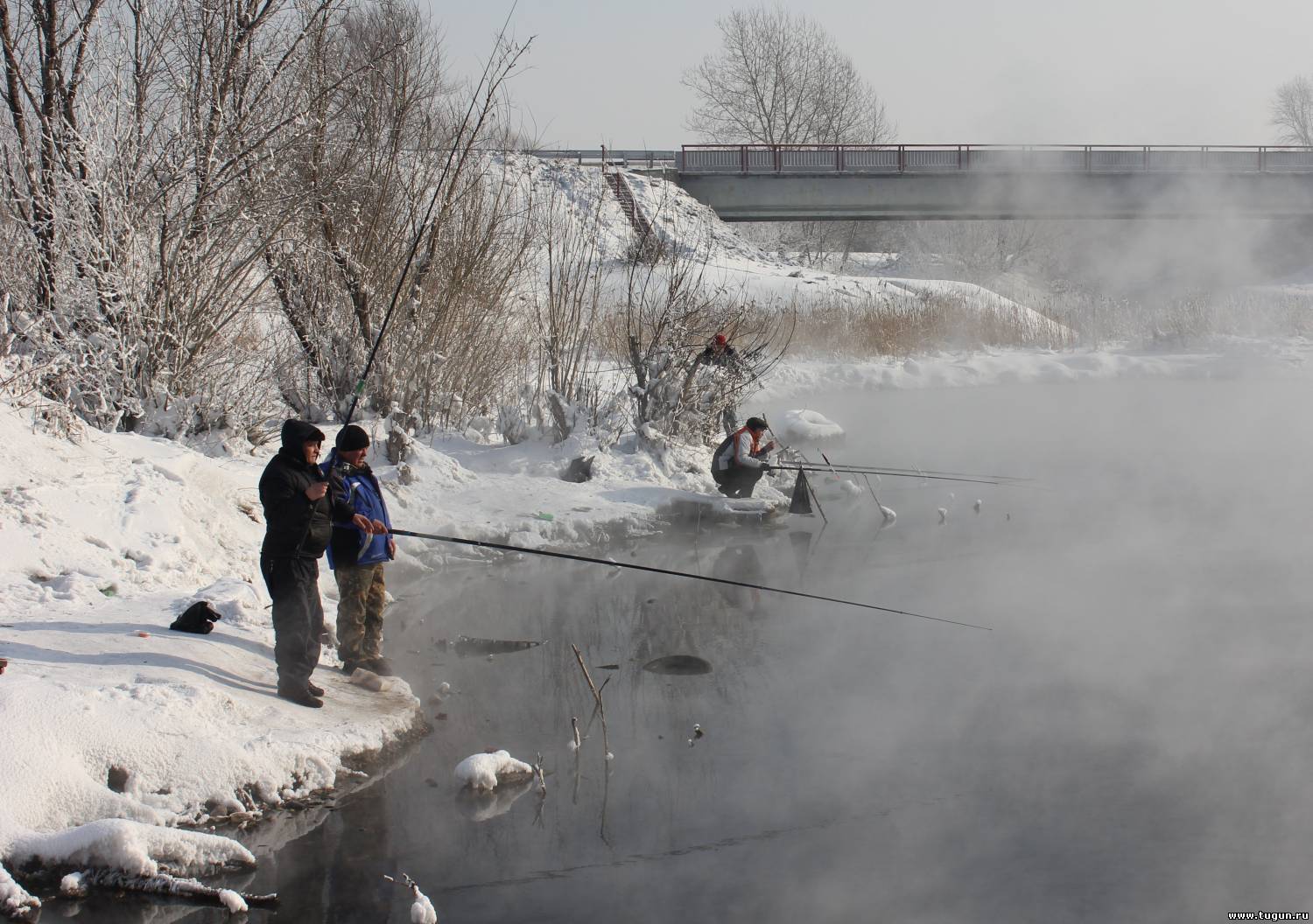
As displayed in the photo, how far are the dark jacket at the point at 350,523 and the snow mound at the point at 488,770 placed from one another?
59.3 inches

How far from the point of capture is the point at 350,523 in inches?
267

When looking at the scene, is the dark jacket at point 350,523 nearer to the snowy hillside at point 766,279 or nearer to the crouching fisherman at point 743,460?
the crouching fisherman at point 743,460

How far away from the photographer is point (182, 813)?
532 centimetres

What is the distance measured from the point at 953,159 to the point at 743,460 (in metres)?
28.6

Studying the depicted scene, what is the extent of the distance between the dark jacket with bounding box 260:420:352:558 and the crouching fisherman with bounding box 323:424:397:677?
48 centimetres

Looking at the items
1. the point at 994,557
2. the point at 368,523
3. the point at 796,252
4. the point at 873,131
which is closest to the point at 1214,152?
the point at 796,252

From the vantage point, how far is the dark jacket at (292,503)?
241 inches

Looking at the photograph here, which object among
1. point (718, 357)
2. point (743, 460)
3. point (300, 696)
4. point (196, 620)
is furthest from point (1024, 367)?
point (300, 696)

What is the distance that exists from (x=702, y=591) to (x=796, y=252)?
40.6 metres

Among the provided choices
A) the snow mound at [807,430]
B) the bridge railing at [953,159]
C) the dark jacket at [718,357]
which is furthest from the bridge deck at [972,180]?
the dark jacket at [718,357]

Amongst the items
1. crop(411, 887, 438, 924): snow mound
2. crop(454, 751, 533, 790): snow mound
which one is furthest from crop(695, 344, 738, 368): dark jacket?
crop(411, 887, 438, 924): snow mound

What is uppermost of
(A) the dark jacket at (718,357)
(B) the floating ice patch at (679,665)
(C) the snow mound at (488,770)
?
(A) the dark jacket at (718,357)

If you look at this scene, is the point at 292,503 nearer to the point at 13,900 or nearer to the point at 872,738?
the point at 13,900

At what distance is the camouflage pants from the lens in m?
6.95
